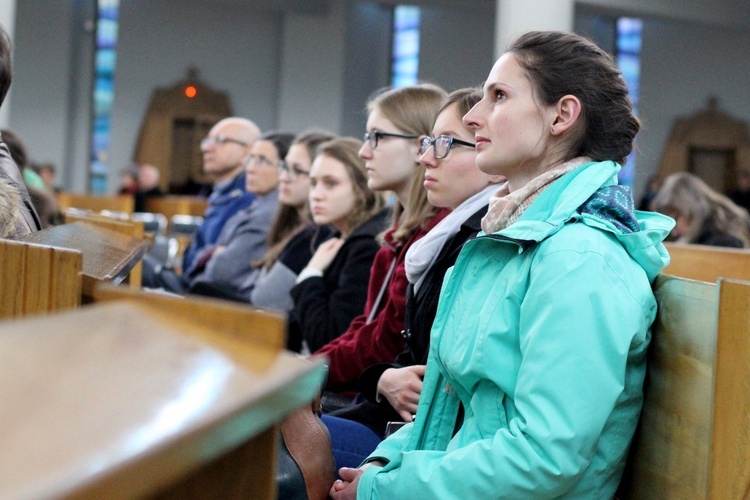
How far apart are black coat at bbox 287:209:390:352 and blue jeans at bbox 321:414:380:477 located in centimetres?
87

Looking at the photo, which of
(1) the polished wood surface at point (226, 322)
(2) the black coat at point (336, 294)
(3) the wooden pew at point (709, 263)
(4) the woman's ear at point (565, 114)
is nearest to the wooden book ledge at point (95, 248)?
(1) the polished wood surface at point (226, 322)

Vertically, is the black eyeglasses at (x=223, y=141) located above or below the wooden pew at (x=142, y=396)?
above

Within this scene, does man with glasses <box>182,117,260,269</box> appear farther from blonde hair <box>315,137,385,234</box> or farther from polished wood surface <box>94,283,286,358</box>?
polished wood surface <box>94,283,286,358</box>

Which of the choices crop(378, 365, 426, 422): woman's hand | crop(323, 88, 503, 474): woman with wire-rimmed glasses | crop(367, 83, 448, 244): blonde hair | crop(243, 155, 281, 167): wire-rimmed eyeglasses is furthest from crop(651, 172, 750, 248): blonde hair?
crop(378, 365, 426, 422): woman's hand

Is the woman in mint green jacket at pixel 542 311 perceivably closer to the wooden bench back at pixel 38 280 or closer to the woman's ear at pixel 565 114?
the woman's ear at pixel 565 114

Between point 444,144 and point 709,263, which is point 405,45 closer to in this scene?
point 709,263

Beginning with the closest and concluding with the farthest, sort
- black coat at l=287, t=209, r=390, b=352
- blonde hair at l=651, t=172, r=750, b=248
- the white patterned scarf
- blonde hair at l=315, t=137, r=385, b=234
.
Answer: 1. the white patterned scarf
2. black coat at l=287, t=209, r=390, b=352
3. blonde hair at l=315, t=137, r=385, b=234
4. blonde hair at l=651, t=172, r=750, b=248

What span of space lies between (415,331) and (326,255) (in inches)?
45.0

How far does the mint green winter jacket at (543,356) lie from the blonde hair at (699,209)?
12.4ft

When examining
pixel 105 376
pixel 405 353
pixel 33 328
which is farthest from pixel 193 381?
pixel 405 353

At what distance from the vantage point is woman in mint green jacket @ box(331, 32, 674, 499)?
151 centimetres

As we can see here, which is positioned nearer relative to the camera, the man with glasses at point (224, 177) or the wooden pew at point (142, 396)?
the wooden pew at point (142, 396)

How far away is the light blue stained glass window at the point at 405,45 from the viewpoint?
1717 cm

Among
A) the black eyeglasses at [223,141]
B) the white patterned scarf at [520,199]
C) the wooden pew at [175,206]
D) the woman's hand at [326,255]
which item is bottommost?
the wooden pew at [175,206]
